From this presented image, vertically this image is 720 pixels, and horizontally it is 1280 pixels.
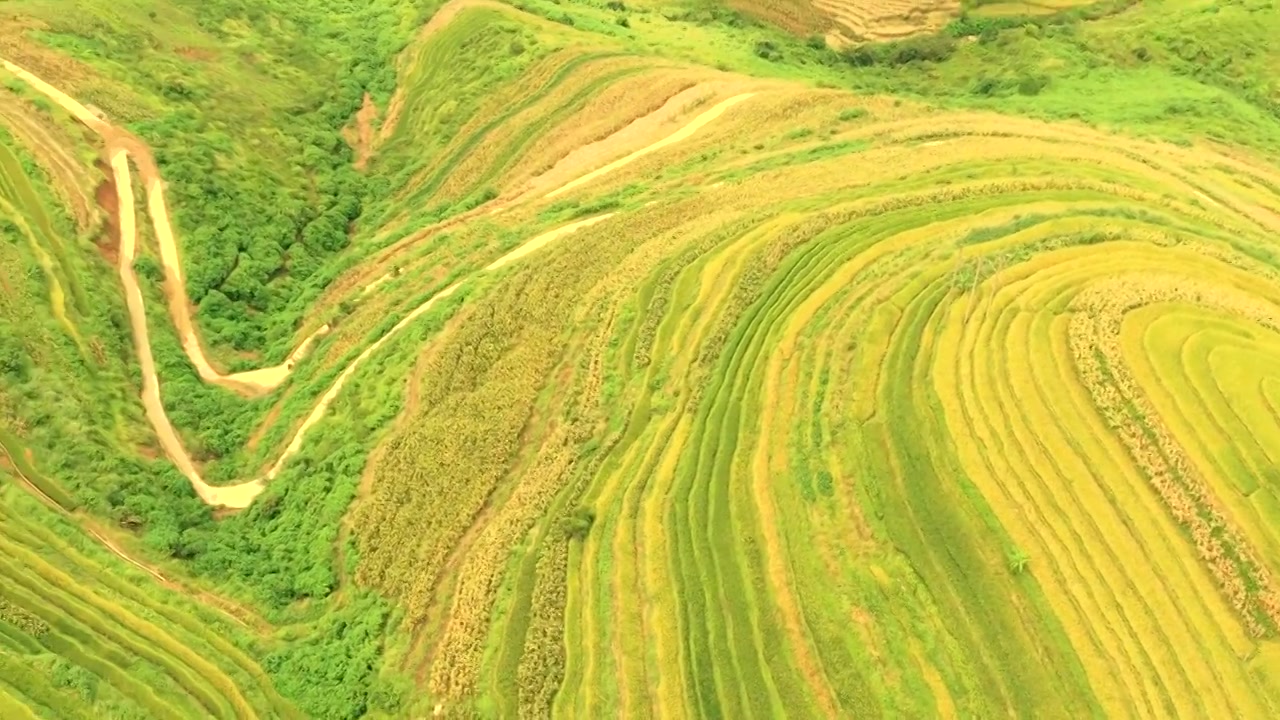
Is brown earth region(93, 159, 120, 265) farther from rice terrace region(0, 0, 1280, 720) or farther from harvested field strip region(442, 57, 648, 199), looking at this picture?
harvested field strip region(442, 57, 648, 199)

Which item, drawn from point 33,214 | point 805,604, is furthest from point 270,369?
point 805,604

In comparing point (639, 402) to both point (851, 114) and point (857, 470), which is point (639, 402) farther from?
point (851, 114)

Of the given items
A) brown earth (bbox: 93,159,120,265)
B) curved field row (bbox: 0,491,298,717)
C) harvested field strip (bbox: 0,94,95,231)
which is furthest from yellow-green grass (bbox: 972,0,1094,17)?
curved field row (bbox: 0,491,298,717)

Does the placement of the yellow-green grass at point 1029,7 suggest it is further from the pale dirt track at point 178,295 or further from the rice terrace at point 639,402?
the pale dirt track at point 178,295

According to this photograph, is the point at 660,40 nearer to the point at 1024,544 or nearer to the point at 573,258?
the point at 573,258

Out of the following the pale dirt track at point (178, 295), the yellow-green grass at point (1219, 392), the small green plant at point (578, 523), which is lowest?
the pale dirt track at point (178, 295)

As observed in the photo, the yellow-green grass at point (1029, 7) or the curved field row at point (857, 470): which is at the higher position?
the yellow-green grass at point (1029, 7)

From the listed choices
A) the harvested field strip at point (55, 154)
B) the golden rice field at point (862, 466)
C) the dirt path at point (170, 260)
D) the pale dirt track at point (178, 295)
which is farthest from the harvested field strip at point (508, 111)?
the golden rice field at point (862, 466)
